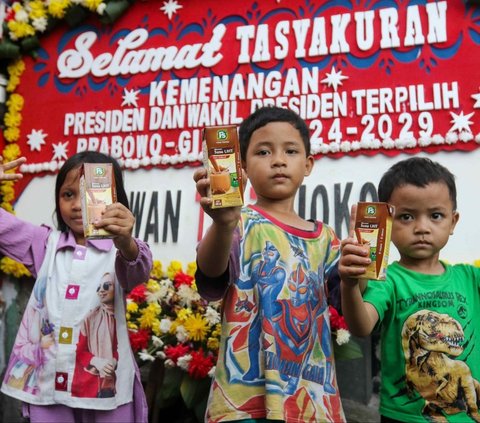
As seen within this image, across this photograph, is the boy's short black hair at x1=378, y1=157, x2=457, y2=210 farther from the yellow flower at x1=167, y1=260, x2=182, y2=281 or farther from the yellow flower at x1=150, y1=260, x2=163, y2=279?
the yellow flower at x1=150, y1=260, x2=163, y2=279

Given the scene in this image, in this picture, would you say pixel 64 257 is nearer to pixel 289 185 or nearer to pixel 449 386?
pixel 289 185

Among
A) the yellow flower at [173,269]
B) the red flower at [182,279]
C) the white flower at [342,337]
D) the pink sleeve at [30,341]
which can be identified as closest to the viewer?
the pink sleeve at [30,341]

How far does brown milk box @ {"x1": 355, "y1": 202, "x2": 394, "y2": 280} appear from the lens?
1.39 meters

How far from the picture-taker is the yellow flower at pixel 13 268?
2943 mm

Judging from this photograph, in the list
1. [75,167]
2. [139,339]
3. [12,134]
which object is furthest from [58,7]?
[139,339]

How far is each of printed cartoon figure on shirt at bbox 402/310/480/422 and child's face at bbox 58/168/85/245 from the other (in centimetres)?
107

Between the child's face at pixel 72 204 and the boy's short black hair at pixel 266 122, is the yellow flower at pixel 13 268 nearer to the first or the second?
the child's face at pixel 72 204

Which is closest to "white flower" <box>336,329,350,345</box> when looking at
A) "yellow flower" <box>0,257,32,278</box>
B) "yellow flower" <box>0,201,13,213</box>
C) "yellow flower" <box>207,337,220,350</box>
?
"yellow flower" <box>207,337,220,350</box>

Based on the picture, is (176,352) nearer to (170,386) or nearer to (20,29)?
(170,386)

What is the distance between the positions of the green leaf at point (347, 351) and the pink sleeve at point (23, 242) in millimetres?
1173

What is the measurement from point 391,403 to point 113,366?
0.83m

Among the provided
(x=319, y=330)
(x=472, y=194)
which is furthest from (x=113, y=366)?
(x=472, y=194)

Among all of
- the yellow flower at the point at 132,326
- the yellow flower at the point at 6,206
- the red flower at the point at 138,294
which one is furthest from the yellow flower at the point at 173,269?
the yellow flower at the point at 6,206

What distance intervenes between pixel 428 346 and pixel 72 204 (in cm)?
117
